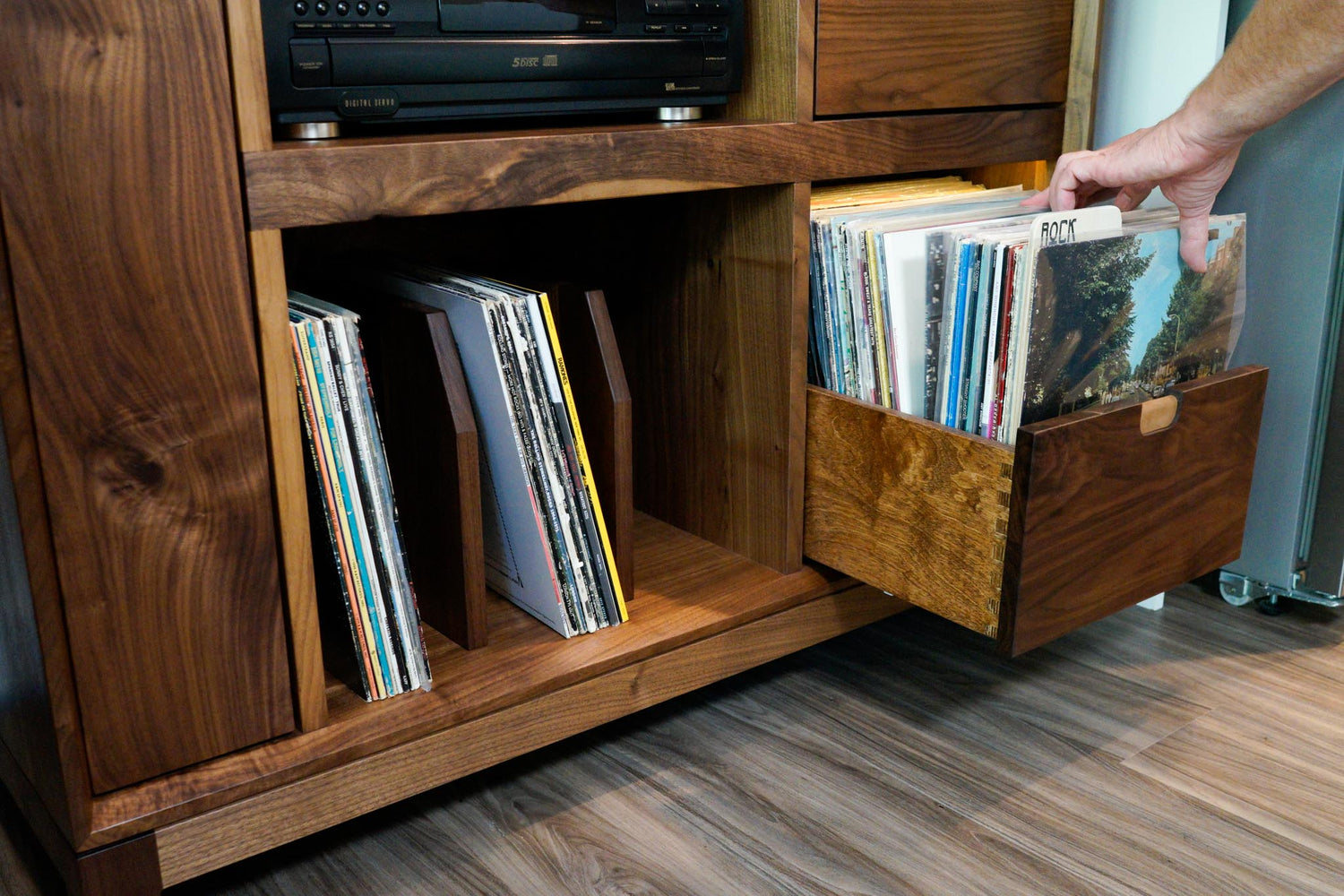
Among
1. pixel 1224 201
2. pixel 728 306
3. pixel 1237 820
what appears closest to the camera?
pixel 1237 820

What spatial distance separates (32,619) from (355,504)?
220 millimetres

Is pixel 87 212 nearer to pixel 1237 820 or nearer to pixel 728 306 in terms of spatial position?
pixel 728 306

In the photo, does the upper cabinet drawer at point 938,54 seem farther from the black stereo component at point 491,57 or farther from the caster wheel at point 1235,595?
the caster wheel at point 1235,595

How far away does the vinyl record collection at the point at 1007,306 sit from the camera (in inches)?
33.9

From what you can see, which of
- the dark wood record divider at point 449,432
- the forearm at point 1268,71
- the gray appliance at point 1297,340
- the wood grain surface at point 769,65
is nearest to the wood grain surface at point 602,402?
the dark wood record divider at point 449,432

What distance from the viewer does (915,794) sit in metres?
0.94

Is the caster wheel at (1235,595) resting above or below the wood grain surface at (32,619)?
below

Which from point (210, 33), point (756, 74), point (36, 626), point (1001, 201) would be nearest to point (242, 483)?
point (36, 626)

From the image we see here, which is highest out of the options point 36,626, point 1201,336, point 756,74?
point 756,74

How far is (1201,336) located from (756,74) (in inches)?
17.7

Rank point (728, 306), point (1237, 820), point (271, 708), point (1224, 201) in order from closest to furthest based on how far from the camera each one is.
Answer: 1. point (271, 708)
2. point (1237, 820)
3. point (728, 306)
4. point (1224, 201)

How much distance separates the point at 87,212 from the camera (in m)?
0.65

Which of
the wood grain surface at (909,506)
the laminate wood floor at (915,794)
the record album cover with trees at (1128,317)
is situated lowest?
the laminate wood floor at (915,794)

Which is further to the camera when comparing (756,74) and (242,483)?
(756,74)
